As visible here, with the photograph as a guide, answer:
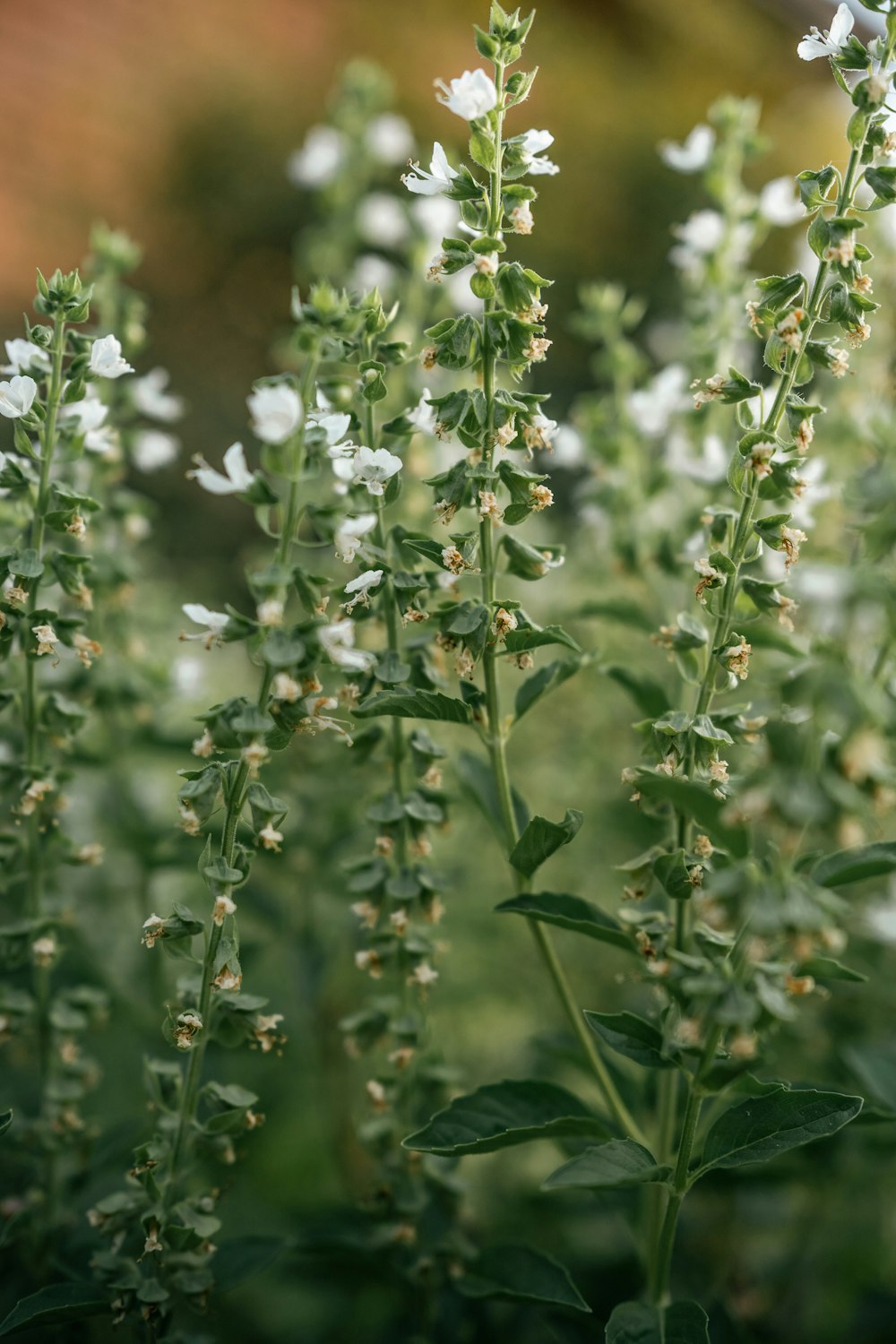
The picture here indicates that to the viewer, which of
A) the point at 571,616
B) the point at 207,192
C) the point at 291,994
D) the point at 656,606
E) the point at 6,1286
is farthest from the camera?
the point at 207,192

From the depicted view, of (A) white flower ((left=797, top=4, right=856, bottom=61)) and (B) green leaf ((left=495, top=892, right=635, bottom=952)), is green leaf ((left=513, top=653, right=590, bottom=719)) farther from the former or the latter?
(A) white flower ((left=797, top=4, right=856, bottom=61))

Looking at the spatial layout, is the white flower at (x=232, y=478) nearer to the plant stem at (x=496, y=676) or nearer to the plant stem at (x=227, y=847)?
the plant stem at (x=227, y=847)

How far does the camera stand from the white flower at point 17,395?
943mm

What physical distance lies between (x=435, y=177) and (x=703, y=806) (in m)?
0.55

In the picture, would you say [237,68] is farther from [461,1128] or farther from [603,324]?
[461,1128]

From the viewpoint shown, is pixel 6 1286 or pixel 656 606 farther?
pixel 656 606

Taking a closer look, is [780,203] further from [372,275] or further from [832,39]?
[372,275]

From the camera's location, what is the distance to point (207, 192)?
5.28m

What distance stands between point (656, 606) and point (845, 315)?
2.28 feet

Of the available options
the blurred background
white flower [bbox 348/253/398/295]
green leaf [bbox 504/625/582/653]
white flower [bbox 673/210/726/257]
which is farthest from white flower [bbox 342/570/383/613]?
white flower [bbox 348/253/398/295]

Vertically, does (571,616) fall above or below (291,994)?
above

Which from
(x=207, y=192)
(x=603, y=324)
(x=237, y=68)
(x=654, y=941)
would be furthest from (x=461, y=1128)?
(x=237, y=68)

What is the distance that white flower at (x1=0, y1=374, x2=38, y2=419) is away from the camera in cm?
94

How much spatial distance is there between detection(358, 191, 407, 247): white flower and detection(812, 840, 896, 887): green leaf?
1.46m
